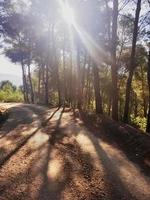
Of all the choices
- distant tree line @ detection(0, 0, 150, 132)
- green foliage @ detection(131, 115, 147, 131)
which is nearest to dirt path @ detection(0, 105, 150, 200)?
distant tree line @ detection(0, 0, 150, 132)

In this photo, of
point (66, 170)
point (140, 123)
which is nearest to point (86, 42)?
point (140, 123)

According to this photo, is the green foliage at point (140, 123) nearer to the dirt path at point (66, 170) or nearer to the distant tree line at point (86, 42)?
the distant tree line at point (86, 42)

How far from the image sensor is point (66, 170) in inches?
413

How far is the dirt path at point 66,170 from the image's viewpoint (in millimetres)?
8625

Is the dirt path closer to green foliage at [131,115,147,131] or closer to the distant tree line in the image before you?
the distant tree line

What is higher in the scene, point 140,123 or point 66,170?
point 66,170

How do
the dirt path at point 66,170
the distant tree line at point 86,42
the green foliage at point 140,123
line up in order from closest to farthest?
the dirt path at point 66,170
the distant tree line at point 86,42
the green foliage at point 140,123

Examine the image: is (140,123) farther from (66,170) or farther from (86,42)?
(66,170)

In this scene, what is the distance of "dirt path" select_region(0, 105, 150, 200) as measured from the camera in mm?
8625

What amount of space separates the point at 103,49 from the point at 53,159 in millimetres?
25265

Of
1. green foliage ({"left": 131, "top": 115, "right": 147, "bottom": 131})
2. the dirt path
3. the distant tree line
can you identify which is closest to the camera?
the dirt path

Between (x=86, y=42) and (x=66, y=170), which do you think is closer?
(x=66, y=170)

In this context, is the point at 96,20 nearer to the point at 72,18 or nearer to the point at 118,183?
the point at 72,18

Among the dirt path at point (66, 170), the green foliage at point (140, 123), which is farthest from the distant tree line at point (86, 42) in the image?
the dirt path at point (66, 170)
